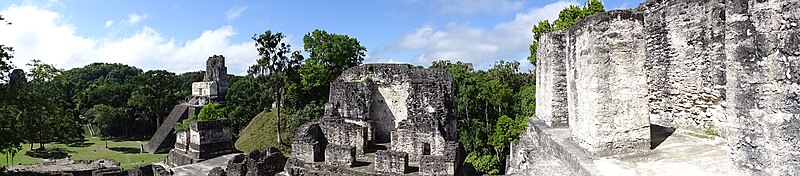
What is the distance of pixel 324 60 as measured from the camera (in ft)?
77.2

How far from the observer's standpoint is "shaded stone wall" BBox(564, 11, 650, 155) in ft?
17.9

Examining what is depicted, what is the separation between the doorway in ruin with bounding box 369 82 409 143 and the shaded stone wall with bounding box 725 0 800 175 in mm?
13500

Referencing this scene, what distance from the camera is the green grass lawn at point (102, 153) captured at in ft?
83.0

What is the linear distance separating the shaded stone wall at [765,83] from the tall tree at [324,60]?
65.6 ft

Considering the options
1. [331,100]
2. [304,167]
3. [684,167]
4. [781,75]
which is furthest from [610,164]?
[331,100]

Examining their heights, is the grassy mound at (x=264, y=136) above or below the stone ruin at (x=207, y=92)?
below

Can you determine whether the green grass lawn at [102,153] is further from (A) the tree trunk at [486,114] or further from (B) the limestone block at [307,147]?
(A) the tree trunk at [486,114]

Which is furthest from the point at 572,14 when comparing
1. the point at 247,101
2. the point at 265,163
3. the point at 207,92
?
the point at 207,92

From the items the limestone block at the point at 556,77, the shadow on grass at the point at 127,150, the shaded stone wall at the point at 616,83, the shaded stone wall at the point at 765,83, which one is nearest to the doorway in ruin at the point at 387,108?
the limestone block at the point at 556,77

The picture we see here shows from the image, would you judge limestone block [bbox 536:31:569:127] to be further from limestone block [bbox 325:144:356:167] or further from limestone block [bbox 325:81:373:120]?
limestone block [bbox 325:81:373:120]

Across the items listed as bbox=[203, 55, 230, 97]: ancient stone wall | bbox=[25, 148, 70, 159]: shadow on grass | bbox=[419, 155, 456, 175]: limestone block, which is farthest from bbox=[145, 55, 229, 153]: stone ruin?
bbox=[419, 155, 456, 175]: limestone block

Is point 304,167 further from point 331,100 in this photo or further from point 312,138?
point 331,100

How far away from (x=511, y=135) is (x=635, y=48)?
12838mm

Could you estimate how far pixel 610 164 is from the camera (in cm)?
519
